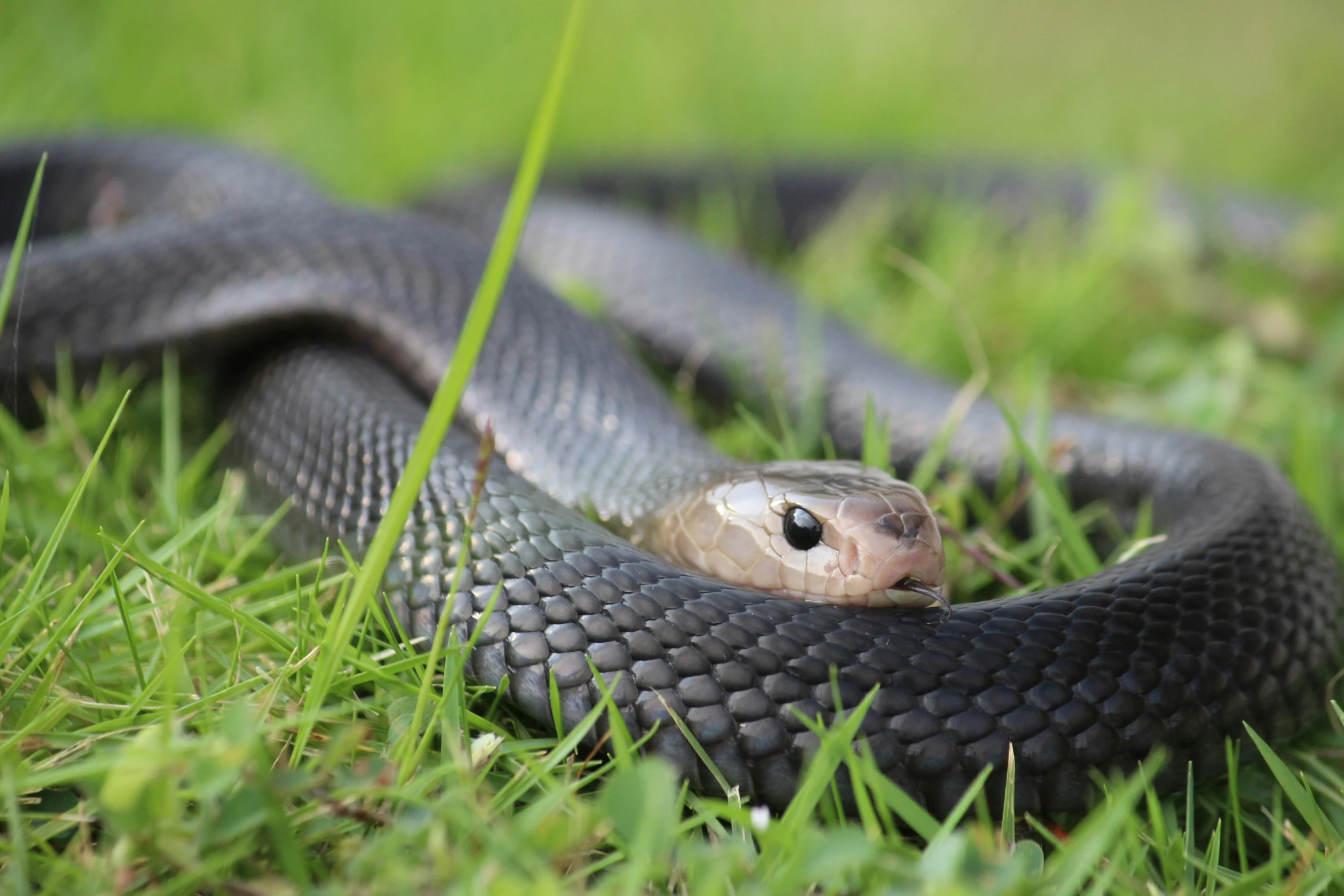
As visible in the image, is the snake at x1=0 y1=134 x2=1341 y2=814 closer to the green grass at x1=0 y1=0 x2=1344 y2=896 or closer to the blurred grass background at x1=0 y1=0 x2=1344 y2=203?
the green grass at x1=0 y1=0 x2=1344 y2=896

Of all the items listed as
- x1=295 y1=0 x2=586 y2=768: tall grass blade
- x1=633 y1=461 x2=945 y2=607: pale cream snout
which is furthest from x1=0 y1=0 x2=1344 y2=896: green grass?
x1=633 y1=461 x2=945 y2=607: pale cream snout

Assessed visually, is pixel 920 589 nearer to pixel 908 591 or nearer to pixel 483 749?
pixel 908 591

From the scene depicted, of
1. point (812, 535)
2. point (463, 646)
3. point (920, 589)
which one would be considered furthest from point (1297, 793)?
point (463, 646)

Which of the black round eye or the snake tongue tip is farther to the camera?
the black round eye

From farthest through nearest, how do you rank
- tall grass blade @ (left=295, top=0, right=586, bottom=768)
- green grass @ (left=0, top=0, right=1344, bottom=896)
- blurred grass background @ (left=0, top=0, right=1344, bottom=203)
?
blurred grass background @ (left=0, top=0, right=1344, bottom=203) < green grass @ (left=0, top=0, right=1344, bottom=896) < tall grass blade @ (left=295, top=0, right=586, bottom=768)

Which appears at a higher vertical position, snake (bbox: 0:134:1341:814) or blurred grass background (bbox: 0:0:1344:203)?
blurred grass background (bbox: 0:0:1344:203)

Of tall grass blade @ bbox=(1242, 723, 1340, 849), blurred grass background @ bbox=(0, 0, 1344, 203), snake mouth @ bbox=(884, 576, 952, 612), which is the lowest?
tall grass blade @ bbox=(1242, 723, 1340, 849)
